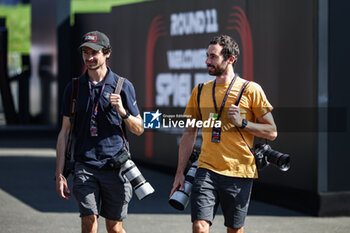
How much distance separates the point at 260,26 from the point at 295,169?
7.17ft

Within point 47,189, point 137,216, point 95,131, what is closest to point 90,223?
point 95,131

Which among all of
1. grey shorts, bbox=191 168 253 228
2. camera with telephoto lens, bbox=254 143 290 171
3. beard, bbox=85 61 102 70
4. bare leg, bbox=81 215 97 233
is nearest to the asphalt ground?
bare leg, bbox=81 215 97 233

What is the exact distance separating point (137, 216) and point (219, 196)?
3.91 metres

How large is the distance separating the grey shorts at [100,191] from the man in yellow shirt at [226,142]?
0.47m

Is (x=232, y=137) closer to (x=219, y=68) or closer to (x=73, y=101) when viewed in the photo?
(x=219, y=68)

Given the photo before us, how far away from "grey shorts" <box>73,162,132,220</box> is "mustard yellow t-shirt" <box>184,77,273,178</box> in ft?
2.32

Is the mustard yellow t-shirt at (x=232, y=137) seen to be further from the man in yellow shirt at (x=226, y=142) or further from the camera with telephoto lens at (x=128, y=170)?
the camera with telephoto lens at (x=128, y=170)

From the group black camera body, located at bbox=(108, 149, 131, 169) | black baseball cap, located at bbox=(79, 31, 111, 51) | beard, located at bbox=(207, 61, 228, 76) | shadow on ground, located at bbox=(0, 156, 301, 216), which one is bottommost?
shadow on ground, located at bbox=(0, 156, 301, 216)

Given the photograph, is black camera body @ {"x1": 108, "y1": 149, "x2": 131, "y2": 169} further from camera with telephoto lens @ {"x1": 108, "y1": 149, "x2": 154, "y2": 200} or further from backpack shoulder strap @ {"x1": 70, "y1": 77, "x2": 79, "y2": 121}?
backpack shoulder strap @ {"x1": 70, "y1": 77, "x2": 79, "y2": 121}

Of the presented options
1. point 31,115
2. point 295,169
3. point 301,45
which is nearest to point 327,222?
point 295,169

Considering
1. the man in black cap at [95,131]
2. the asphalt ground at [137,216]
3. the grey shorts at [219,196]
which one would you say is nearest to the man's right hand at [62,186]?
the man in black cap at [95,131]

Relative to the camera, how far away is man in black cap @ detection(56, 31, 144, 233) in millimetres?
6020

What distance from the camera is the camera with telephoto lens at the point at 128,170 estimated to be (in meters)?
6.01

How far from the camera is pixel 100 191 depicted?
243 inches
